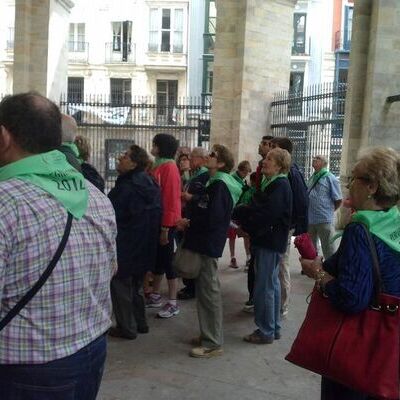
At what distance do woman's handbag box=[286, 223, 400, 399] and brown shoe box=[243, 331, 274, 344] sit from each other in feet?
8.61

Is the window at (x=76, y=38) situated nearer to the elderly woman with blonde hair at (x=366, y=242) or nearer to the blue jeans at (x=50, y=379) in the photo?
the elderly woman with blonde hair at (x=366, y=242)

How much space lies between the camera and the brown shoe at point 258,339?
5.19 m

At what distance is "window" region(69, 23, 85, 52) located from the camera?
34938 millimetres

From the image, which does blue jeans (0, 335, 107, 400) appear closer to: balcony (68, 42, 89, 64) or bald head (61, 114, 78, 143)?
bald head (61, 114, 78, 143)

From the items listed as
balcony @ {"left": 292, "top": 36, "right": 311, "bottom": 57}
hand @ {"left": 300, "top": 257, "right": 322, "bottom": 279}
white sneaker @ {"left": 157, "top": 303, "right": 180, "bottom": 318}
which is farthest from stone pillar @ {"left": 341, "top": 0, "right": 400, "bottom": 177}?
balcony @ {"left": 292, "top": 36, "right": 311, "bottom": 57}

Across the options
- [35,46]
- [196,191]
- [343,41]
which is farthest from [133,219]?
[343,41]

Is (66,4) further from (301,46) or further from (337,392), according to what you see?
(301,46)

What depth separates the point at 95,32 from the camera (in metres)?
34.7

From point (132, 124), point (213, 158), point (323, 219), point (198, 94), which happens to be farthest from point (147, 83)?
point (213, 158)

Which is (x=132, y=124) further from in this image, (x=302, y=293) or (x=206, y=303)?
(x=206, y=303)

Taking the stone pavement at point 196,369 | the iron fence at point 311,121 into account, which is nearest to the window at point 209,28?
the iron fence at point 311,121

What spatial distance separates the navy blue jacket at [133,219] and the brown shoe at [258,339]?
1178 millimetres

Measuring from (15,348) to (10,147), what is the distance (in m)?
0.66

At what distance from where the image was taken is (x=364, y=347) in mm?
2469
